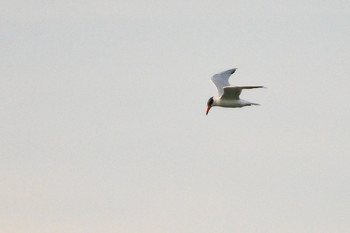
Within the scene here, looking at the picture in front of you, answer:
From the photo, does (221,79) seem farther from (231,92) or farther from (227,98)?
(231,92)

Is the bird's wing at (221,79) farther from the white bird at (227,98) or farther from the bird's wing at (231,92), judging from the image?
the bird's wing at (231,92)

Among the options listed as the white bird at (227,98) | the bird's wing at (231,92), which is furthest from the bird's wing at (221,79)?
the bird's wing at (231,92)

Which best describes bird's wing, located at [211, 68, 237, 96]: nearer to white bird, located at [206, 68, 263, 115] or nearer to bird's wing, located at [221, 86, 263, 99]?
white bird, located at [206, 68, 263, 115]

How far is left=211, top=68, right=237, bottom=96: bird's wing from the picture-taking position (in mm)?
65312

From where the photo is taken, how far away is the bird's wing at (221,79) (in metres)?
A: 65.3

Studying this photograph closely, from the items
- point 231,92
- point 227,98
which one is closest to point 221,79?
point 227,98

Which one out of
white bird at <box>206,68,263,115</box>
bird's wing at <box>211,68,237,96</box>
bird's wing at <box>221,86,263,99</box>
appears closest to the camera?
bird's wing at <box>221,86,263,99</box>

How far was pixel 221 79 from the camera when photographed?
66.6 meters

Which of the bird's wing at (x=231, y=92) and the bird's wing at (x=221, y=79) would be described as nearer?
the bird's wing at (x=231, y=92)

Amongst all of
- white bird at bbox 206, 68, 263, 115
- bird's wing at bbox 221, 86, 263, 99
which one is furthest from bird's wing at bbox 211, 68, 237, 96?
bird's wing at bbox 221, 86, 263, 99

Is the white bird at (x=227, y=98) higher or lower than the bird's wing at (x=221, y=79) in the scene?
lower

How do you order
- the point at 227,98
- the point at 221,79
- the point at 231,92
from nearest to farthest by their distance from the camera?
the point at 231,92 → the point at 227,98 → the point at 221,79

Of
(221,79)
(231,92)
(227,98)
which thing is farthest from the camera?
(221,79)

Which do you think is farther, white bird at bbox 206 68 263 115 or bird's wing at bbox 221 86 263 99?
white bird at bbox 206 68 263 115
